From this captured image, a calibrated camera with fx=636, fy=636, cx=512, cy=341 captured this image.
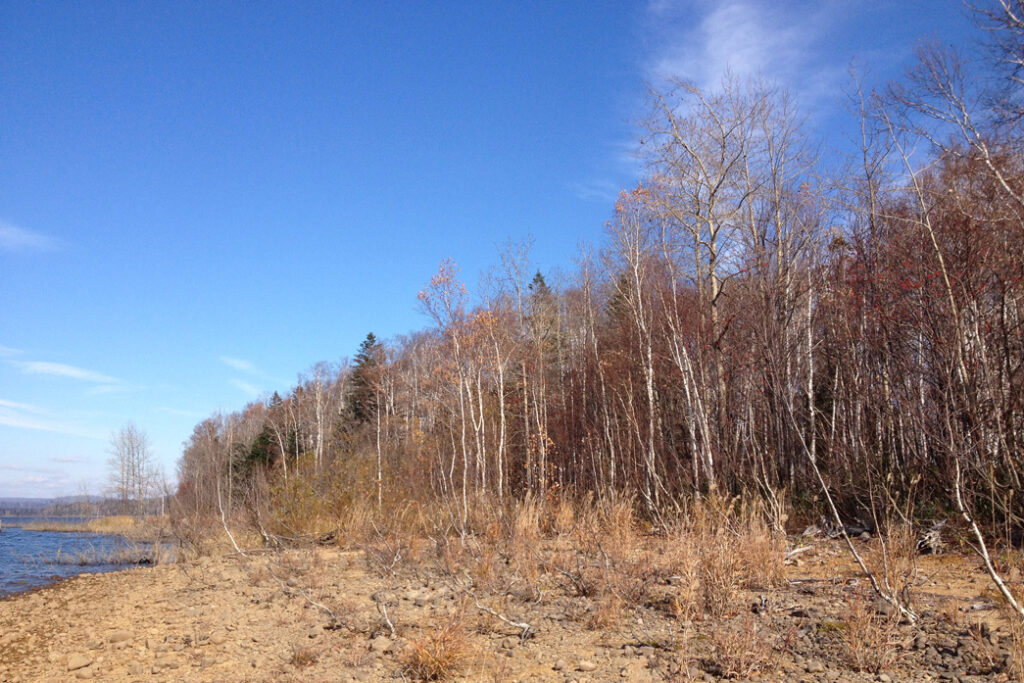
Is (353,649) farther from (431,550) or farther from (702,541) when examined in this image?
(431,550)

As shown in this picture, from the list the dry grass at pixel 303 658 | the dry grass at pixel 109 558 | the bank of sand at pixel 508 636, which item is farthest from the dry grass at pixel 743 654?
the dry grass at pixel 109 558

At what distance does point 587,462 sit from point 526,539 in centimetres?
941

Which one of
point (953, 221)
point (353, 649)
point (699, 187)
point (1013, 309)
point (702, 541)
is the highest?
point (699, 187)

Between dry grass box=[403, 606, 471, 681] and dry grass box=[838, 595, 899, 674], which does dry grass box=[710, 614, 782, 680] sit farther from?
dry grass box=[403, 606, 471, 681]

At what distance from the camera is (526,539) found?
320 inches

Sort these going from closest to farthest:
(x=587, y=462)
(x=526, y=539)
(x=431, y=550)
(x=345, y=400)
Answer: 1. (x=526, y=539)
2. (x=431, y=550)
3. (x=587, y=462)
4. (x=345, y=400)

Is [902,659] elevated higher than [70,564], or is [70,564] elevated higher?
[902,659]

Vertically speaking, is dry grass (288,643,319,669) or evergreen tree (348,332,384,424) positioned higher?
evergreen tree (348,332,384,424)

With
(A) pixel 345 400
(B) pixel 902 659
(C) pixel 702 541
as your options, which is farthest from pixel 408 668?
(A) pixel 345 400

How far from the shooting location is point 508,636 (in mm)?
5762

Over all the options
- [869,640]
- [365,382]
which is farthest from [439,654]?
[365,382]

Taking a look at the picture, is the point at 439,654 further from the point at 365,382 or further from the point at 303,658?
the point at 365,382

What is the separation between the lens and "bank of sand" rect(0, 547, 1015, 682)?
4.50 meters

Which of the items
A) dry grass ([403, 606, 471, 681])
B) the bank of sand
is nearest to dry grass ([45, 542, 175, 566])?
the bank of sand
